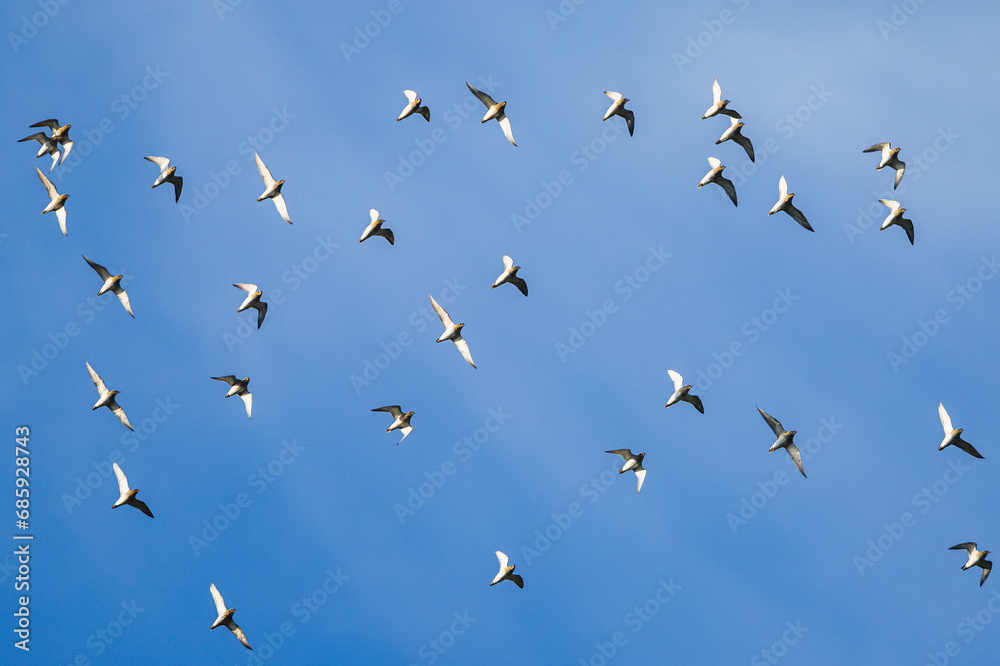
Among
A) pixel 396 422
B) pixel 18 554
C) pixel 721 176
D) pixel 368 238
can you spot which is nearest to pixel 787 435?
pixel 721 176

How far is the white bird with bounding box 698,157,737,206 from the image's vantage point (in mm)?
58500

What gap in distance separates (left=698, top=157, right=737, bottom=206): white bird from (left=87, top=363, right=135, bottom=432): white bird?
34597 millimetres

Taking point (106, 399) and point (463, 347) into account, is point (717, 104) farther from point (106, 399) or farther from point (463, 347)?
point (106, 399)

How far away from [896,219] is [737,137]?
1110 cm

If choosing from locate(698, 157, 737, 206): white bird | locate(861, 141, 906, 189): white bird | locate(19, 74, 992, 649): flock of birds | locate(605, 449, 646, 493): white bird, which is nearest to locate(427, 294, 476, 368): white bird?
locate(19, 74, 992, 649): flock of birds

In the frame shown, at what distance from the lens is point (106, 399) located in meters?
54.5

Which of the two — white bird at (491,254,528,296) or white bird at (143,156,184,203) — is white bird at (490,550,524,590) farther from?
white bird at (143,156,184,203)

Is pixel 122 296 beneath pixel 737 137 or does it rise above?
beneath

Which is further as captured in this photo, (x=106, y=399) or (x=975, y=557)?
(x=975, y=557)

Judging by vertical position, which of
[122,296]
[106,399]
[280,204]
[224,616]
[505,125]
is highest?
[505,125]

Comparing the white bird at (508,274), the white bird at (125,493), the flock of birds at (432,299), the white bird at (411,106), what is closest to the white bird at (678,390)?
the flock of birds at (432,299)

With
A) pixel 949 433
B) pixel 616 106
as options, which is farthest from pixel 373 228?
pixel 949 433

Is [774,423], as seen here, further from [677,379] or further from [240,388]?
[240,388]

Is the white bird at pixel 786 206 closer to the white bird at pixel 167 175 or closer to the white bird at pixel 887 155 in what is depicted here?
the white bird at pixel 887 155
